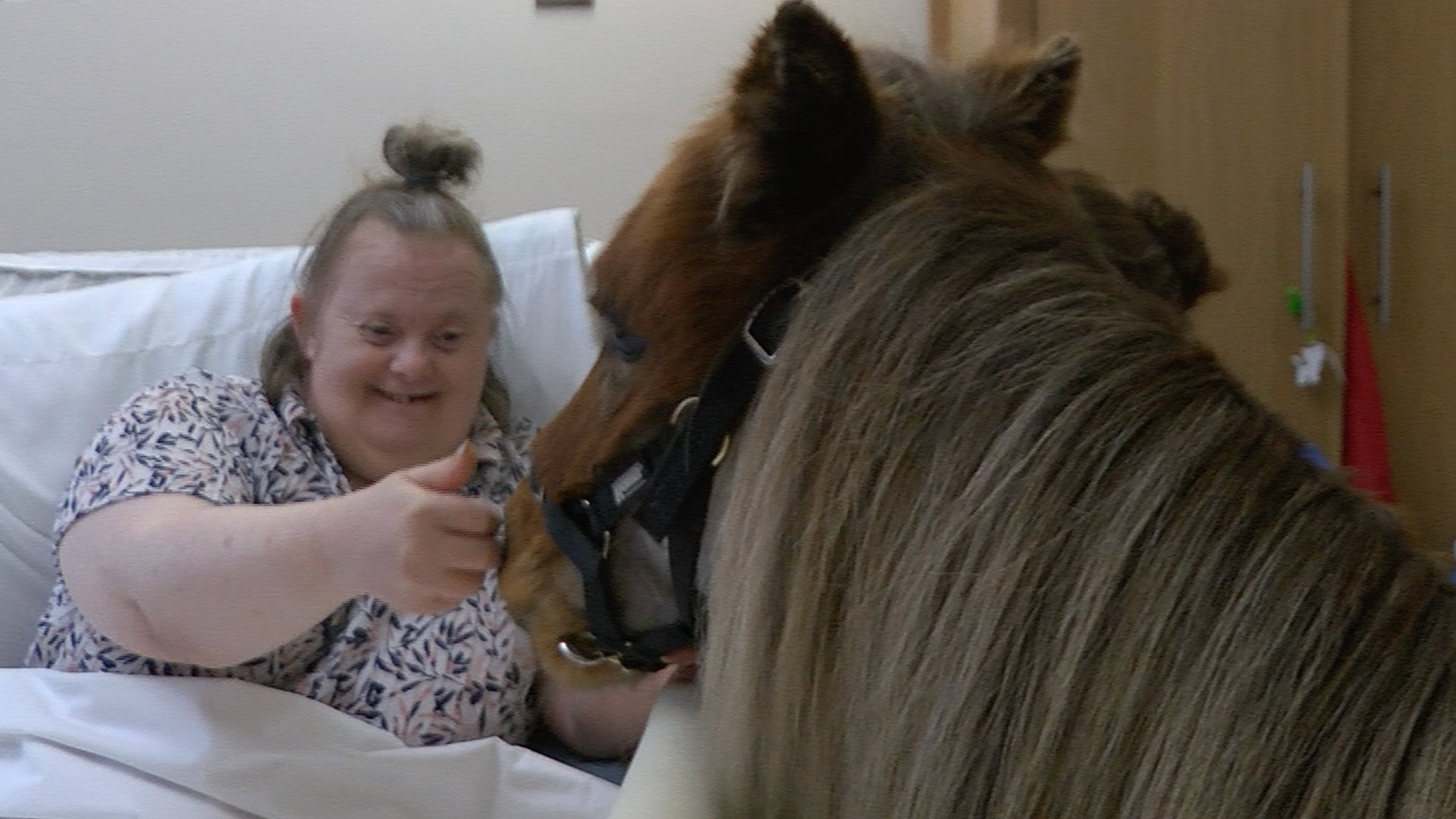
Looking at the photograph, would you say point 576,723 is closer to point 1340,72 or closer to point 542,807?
point 542,807

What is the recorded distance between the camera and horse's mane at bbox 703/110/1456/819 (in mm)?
473

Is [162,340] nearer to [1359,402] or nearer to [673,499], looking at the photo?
[673,499]

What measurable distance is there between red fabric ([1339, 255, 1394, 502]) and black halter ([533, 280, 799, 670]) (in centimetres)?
159

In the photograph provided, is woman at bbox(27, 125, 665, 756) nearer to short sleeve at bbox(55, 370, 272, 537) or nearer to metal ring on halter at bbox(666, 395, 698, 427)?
short sleeve at bbox(55, 370, 272, 537)

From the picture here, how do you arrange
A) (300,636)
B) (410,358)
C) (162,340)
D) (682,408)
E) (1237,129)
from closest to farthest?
(682,408) → (300,636) → (410,358) → (162,340) → (1237,129)

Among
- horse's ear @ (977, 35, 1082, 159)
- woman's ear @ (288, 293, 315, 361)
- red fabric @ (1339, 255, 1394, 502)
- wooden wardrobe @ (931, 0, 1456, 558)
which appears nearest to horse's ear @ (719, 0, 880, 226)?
horse's ear @ (977, 35, 1082, 159)

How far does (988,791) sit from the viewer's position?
513 millimetres

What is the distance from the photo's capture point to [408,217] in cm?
123

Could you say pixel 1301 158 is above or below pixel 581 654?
above

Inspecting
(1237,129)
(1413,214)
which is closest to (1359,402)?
(1413,214)

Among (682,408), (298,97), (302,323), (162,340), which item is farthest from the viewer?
(298,97)

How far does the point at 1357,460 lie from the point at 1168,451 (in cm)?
167

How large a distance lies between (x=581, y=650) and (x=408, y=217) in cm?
64

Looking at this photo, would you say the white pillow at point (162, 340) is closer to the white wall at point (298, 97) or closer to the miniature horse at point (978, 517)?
the white wall at point (298, 97)
